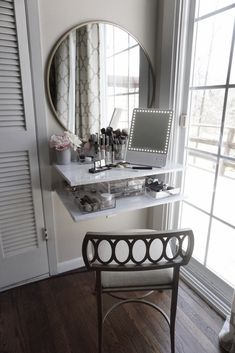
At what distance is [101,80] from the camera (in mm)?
1549

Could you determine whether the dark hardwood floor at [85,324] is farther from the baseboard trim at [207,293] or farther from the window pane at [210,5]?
the window pane at [210,5]

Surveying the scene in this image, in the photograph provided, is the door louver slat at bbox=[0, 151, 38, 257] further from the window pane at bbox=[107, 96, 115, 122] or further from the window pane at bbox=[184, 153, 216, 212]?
the window pane at bbox=[184, 153, 216, 212]

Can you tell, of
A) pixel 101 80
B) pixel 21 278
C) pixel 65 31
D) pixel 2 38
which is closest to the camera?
pixel 2 38

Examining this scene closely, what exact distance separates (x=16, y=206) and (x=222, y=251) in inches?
53.6

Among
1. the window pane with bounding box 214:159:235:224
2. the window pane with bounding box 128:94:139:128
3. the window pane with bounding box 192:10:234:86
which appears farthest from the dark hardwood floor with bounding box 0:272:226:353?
the window pane with bounding box 192:10:234:86

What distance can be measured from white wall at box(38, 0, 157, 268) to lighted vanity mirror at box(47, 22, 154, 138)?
0.04m

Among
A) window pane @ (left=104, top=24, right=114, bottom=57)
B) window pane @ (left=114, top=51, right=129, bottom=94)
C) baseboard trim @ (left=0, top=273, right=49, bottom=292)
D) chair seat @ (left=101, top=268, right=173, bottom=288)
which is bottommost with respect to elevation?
baseboard trim @ (left=0, top=273, right=49, bottom=292)

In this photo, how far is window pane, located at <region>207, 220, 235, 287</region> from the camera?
1.47 meters

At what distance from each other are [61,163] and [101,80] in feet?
1.99

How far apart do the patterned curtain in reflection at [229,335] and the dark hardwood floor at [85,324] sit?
41 millimetres

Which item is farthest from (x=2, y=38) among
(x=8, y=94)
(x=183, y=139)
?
(x=183, y=139)

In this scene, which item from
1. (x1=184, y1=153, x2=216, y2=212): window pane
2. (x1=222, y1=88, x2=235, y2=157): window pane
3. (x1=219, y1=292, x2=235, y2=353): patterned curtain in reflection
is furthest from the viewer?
(x1=184, y1=153, x2=216, y2=212): window pane

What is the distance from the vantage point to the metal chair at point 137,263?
0.88m

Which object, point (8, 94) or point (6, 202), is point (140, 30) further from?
point (6, 202)
